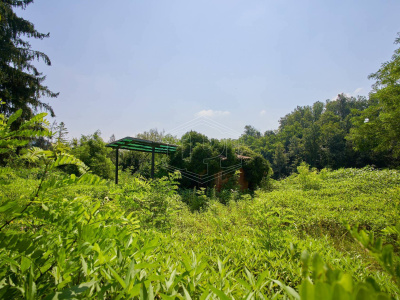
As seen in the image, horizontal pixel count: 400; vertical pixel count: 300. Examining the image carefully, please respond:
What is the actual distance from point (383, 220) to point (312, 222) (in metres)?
1.27

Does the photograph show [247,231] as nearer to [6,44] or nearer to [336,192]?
[336,192]

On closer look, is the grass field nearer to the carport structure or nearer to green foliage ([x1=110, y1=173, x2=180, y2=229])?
green foliage ([x1=110, y1=173, x2=180, y2=229])

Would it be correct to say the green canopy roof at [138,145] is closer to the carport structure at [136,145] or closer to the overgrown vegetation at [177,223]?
the carport structure at [136,145]

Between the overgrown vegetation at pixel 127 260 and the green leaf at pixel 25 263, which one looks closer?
the overgrown vegetation at pixel 127 260

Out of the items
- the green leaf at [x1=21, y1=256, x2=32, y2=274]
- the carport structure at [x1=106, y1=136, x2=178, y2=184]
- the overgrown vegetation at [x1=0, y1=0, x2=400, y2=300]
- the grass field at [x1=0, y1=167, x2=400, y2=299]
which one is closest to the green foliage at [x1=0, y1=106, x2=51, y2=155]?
the overgrown vegetation at [x1=0, y1=0, x2=400, y2=300]

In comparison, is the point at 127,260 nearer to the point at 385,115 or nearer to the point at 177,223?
the point at 177,223

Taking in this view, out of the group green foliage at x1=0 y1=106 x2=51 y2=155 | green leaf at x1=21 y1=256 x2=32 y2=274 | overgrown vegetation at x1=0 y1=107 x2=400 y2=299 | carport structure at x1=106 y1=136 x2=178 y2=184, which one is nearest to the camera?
overgrown vegetation at x1=0 y1=107 x2=400 y2=299

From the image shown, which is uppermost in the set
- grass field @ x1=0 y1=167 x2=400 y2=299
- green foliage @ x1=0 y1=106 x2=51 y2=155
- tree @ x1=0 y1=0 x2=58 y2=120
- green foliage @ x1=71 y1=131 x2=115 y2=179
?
tree @ x1=0 y1=0 x2=58 y2=120

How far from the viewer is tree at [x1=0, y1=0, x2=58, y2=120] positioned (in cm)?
942

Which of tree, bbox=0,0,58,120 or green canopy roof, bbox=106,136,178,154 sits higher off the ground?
tree, bbox=0,0,58,120

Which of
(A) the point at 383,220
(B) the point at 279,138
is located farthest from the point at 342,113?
(A) the point at 383,220

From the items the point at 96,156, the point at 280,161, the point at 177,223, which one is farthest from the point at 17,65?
the point at 280,161

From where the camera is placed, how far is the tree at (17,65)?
9422 mm

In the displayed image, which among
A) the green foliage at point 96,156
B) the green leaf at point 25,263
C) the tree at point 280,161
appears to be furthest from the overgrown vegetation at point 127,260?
the tree at point 280,161
